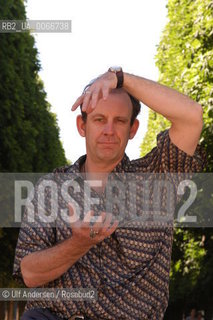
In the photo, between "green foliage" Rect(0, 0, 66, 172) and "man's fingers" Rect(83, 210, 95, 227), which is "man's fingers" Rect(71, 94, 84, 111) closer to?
A: "man's fingers" Rect(83, 210, 95, 227)

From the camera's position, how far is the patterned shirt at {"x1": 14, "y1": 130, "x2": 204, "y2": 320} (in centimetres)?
348

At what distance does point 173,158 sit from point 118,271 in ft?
1.92

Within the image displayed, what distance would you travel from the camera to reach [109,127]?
3559mm

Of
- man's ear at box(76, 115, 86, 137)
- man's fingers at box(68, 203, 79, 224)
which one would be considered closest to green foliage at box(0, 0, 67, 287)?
man's ear at box(76, 115, 86, 137)

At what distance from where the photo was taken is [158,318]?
3592 millimetres

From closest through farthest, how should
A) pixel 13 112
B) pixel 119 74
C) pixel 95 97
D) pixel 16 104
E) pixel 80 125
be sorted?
pixel 95 97 → pixel 119 74 → pixel 80 125 → pixel 13 112 → pixel 16 104

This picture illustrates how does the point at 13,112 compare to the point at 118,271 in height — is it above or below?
above

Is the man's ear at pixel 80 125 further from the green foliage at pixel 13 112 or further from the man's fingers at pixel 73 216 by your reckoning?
the green foliage at pixel 13 112

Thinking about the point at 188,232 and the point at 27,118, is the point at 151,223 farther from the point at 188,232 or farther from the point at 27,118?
the point at 27,118

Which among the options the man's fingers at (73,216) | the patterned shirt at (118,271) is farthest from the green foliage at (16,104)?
the man's fingers at (73,216)

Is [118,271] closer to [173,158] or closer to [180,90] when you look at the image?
[173,158]

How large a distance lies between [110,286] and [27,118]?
21097 mm

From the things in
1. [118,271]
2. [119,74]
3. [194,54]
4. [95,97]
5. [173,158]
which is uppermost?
[194,54]

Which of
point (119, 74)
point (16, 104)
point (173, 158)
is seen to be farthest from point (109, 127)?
point (16, 104)
